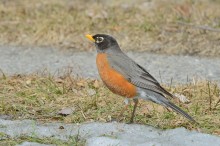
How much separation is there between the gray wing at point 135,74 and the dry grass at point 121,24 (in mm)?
2979

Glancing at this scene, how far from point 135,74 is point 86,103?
26.3 inches

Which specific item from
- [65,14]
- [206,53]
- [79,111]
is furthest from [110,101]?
[65,14]

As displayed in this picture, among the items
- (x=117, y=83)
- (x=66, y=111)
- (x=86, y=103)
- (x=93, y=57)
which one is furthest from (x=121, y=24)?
(x=117, y=83)

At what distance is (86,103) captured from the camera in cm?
635

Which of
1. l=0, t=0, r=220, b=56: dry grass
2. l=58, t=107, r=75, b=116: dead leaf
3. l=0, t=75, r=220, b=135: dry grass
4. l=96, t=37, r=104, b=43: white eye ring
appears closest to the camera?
l=0, t=75, r=220, b=135: dry grass

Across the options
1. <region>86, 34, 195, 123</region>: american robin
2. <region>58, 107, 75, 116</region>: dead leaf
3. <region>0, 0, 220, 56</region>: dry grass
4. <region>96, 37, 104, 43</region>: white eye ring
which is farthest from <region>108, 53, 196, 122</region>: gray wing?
<region>0, 0, 220, 56</region>: dry grass

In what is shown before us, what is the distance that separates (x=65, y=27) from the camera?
9.57 meters

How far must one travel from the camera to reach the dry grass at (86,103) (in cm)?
592

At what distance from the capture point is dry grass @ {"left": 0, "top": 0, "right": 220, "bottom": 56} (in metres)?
9.21

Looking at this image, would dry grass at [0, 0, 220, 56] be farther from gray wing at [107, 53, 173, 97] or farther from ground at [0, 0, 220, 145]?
gray wing at [107, 53, 173, 97]

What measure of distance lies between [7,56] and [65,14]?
1433 mm

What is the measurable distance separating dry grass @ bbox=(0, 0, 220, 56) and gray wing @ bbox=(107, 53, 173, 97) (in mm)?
2979

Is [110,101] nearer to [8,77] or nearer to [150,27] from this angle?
[8,77]

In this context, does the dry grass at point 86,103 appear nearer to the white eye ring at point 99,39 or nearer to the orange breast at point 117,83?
the orange breast at point 117,83
